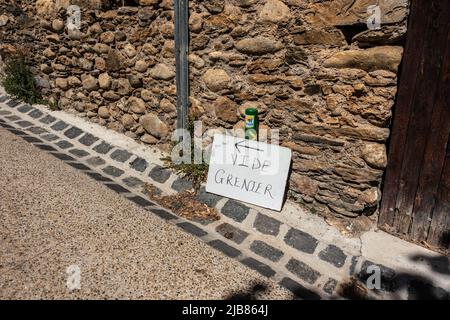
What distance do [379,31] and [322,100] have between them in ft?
2.00

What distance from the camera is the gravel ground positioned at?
2066mm

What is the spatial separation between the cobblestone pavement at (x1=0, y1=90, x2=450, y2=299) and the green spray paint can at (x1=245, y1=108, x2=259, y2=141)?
62 cm

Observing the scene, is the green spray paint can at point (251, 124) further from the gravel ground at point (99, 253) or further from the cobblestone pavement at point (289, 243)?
the gravel ground at point (99, 253)

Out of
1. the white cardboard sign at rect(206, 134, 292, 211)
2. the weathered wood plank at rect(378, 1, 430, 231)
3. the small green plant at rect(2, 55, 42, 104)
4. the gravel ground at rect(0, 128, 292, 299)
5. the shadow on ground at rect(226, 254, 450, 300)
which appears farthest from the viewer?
the small green plant at rect(2, 55, 42, 104)

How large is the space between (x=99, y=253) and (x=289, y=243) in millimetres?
1402

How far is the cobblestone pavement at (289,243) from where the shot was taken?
231 cm

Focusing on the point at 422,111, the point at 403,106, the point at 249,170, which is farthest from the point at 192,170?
the point at 422,111

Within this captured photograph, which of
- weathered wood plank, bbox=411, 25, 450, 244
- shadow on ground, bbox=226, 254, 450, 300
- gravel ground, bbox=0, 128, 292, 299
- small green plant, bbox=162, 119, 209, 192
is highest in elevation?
weathered wood plank, bbox=411, 25, 450, 244

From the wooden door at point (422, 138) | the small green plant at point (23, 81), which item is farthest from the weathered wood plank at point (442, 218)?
the small green plant at point (23, 81)

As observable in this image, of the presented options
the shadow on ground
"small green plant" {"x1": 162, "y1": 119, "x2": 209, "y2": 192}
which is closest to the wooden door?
the shadow on ground

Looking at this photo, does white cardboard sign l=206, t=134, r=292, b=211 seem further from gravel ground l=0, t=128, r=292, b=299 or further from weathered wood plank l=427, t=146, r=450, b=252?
weathered wood plank l=427, t=146, r=450, b=252

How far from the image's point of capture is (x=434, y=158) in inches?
95.1

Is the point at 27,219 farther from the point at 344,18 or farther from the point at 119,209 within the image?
the point at 344,18

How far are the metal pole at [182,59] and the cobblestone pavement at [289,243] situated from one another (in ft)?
1.97
